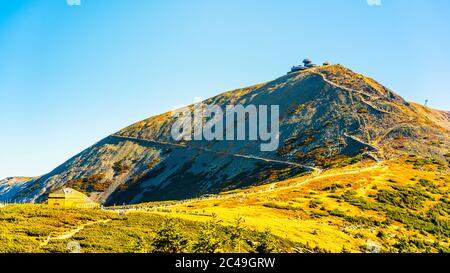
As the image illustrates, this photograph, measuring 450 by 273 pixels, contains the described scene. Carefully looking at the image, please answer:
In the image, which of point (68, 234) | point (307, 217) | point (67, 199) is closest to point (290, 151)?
point (307, 217)

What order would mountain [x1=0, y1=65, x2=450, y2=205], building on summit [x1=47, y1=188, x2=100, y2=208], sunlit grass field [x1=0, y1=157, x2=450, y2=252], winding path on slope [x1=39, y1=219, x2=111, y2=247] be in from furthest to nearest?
mountain [x1=0, y1=65, x2=450, y2=205]
building on summit [x1=47, y1=188, x2=100, y2=208]
sunlit grass field [x1=0, y1=157, x2=450, y2=252]
winding path on slope [x1=39, y1=219, x2=111, y2=247]

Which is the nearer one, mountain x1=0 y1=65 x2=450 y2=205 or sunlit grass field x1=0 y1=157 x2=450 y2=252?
sunlit grass field x1=0 y1=157 x2=450 y2=252

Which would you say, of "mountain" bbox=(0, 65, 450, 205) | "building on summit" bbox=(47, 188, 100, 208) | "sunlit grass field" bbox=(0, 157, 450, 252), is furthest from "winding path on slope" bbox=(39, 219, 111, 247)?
"mountain" bbox=(0, 65, 450, 205)

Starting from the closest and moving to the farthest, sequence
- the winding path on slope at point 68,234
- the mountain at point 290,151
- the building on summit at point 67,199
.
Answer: the winding path on slope at point 68,234, the building on summit at point 67,199, the mountain at point 290,151

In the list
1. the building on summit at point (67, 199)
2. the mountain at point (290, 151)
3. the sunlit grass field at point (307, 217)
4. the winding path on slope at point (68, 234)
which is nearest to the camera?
the winding path on slope at point (68, 234)

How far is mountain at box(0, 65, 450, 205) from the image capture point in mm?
128875

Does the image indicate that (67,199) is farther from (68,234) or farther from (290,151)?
(290,151)

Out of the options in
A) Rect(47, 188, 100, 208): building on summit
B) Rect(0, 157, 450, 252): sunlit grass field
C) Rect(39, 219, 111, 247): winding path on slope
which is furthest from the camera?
Rect(47, 188, 100, 208): building on summit

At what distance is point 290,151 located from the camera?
5689 inches

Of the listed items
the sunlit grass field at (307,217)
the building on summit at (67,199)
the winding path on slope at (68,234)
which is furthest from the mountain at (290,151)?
the winding path on slope at (68,234)

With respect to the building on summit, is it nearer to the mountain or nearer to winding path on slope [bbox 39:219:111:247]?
winding path on slope [bbox 39:219:111:247]

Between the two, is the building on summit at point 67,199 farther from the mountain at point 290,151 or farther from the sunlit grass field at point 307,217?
the mountain at point 290,151

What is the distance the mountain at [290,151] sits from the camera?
129 m
